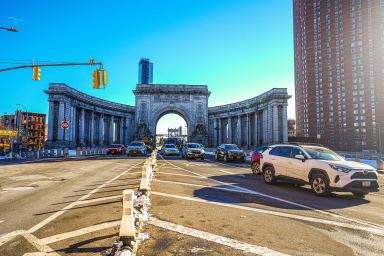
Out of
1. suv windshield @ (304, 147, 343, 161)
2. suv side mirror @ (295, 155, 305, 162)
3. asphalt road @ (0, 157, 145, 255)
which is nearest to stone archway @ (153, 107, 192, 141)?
suv windshield @ (304, 147, 343, 161)

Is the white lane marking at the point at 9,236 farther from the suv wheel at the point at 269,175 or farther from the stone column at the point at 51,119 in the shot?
the stone column at the point at 51,119

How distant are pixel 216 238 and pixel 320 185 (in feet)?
18.2

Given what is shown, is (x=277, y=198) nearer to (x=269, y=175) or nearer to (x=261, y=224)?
(x=261, y=224)

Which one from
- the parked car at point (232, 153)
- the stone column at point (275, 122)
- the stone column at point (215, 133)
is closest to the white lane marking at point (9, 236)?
the parked car at point (232, 153)

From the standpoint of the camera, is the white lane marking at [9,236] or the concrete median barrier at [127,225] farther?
the white lane marking at [9,236]

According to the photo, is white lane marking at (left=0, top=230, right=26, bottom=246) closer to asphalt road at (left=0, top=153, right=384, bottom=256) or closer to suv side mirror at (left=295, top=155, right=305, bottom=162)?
asphalt road at (left=0, top=153, right=384, bottom=256)

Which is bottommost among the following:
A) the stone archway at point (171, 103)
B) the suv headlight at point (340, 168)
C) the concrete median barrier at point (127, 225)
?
the concrete median barrier at point (127, 225)

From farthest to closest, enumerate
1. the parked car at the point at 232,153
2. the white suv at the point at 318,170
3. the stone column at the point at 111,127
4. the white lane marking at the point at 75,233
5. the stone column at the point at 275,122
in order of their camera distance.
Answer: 1. the stone column at the point at 111,127
2. the stone column at the point at 275,122
3. the parked car at the point at 232,153
4. the white suv at the point at 318,170
5. the white lane marking at the point at 75,233

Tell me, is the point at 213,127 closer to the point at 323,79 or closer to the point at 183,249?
the point at 323,79

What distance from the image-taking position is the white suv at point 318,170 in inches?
296

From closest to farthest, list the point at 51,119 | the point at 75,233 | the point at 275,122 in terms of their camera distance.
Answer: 1. the point at 75,233
2. the point at 51,119
3. the point at 275,122

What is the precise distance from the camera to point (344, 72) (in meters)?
91.6

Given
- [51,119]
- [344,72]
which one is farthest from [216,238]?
[344,72]

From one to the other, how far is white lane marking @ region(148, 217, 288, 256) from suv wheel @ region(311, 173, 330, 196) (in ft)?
17.2
